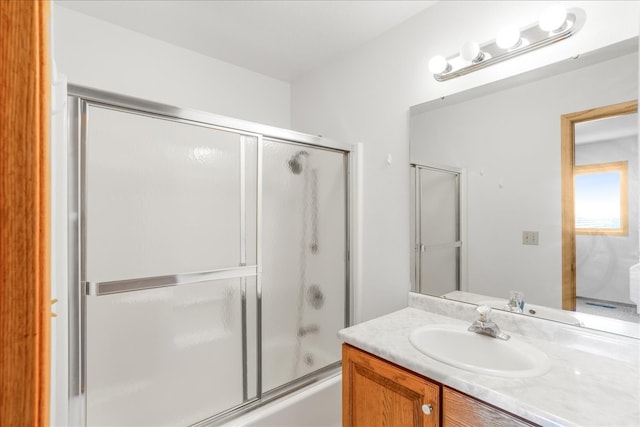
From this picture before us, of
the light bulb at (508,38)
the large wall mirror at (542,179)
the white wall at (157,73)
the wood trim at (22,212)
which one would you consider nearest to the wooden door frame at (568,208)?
the large wall mirror at (542,179)

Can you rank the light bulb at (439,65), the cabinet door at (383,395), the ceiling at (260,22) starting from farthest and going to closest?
the ceiling at (260,22) → the light bulb at (439,65) → the cabinet door at (383,395)

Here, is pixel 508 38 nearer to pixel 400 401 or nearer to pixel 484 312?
pixel 484 312

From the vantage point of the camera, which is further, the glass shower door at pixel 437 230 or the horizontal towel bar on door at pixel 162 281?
the glass shower door at pixel 437 230

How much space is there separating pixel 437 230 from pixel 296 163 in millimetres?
904

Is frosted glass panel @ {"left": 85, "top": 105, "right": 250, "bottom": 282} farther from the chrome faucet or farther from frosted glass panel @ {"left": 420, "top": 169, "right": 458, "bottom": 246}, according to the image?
the chrome faucet

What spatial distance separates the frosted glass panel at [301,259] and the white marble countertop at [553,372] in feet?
1.91

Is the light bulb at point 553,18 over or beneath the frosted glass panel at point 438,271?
over

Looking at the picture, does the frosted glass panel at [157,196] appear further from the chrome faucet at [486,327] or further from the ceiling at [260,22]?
the chrome faucet at [486,327]

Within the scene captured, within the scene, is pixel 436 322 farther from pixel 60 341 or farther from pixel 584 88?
pixel 60 341

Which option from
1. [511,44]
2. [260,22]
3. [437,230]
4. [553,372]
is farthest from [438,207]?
[260,22]

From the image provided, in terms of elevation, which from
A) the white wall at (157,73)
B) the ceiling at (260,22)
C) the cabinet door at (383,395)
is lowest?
the cabinet door at (383,395)

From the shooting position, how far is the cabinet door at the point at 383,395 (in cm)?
102

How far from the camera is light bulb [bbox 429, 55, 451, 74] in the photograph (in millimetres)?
1570

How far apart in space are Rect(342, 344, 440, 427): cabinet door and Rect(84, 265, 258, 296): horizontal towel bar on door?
66 centimetres
